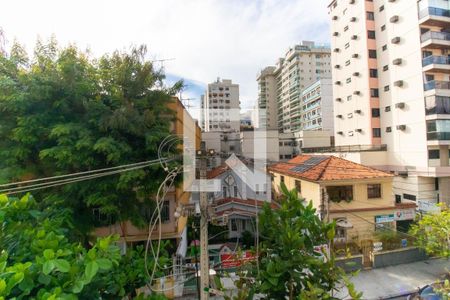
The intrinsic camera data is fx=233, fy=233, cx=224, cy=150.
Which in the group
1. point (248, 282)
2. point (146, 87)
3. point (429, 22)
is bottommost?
point (248, 282)

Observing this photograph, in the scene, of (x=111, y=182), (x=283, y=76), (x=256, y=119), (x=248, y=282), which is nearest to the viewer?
(x=248, y=282)

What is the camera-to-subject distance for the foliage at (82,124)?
16.6 feet

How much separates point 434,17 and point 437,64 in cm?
294

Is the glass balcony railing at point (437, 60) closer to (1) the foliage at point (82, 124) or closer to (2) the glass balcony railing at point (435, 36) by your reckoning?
(2) the glass balcony railing at point (435, 36)

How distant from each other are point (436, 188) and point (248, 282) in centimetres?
1797

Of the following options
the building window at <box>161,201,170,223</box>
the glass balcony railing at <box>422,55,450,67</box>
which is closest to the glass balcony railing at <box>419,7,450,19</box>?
the glass balcony railing at <box>422,55,450,67</box>

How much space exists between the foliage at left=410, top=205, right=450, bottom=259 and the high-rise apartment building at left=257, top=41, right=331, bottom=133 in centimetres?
3366

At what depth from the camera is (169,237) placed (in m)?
7.82

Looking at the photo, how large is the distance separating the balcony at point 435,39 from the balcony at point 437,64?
0.83 meters

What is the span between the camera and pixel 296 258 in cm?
226

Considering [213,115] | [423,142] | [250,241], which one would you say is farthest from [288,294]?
[423,142]

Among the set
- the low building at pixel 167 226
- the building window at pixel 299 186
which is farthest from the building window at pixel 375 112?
the low building at pixel 167 226

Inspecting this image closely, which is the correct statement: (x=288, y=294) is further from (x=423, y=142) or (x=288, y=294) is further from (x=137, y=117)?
(x=423, y=142)

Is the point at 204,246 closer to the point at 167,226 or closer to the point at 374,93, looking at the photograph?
the point at 167,226
